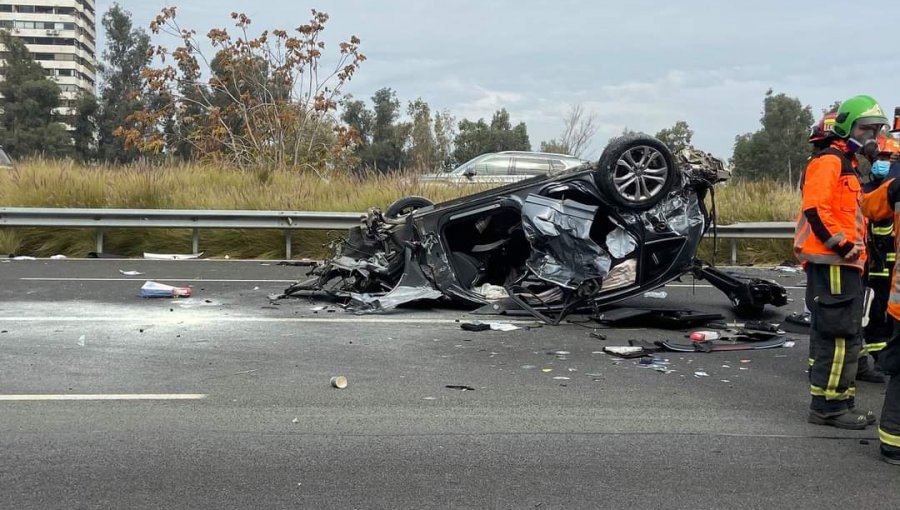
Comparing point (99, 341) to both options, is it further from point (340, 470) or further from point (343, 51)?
point (343, 51)

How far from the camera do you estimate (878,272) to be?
18.1ft

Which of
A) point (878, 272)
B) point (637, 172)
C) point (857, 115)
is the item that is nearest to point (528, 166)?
point (637, 172)

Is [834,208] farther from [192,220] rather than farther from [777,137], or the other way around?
[777,137]

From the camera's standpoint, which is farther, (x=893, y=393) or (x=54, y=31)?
(x=54, y=31)

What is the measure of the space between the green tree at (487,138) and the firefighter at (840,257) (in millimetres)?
45289

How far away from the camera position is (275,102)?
68.9ft

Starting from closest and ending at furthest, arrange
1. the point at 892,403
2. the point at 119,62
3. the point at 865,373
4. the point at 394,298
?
the point at 892,403 → the point at 865,373 → the point at 394,298 → the point at 119,62

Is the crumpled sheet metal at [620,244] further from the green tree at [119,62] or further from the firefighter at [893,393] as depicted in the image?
the green tree at [119,62]

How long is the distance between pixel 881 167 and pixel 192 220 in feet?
34.3

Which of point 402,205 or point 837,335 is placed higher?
point 402,205

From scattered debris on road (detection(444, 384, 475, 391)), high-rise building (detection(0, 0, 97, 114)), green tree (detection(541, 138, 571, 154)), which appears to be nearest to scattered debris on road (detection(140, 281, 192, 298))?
scattered debris on road (detection(444, 384, 475, 391))

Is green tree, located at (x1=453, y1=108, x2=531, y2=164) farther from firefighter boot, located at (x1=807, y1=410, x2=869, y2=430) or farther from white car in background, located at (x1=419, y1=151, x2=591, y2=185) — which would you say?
firefighter boot, located at (x1=807, y1=410, x2=869, y2=430)

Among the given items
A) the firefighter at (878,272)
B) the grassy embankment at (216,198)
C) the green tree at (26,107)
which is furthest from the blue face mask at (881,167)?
the green tree at (26,107)

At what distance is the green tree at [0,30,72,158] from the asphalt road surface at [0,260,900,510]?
158 feet
